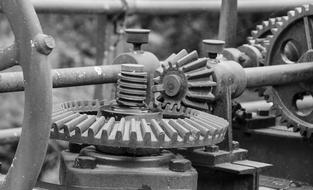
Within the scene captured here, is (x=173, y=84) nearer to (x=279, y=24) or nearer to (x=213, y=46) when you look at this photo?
(x=213, y=46)

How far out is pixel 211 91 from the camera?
7.79 ft

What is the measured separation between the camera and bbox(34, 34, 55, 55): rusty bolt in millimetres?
1597

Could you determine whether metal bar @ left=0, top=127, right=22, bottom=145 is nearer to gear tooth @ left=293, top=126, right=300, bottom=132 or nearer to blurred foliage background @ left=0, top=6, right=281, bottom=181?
gear tooth @ left=293, top=126, right=300, bottom=132

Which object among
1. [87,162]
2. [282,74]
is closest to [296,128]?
[282,74]

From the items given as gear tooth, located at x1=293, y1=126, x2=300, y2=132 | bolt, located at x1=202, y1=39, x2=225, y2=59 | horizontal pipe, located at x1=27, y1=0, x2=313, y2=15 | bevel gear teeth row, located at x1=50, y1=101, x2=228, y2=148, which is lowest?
bevel gear teeth row, located at x1=50, y1=101, x2=228, y2=148

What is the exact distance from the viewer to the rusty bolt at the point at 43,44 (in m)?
1.60

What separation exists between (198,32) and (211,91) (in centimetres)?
449

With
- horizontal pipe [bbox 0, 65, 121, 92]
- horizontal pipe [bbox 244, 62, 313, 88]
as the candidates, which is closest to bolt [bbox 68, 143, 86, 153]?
horizontal pipe [bbox 0, 65, 121, 92]

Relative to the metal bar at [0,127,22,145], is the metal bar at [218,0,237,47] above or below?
above

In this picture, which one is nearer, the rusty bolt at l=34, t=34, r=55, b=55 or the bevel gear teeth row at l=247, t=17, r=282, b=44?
the rusty bolt at l=34, t=34, r=55, b=55

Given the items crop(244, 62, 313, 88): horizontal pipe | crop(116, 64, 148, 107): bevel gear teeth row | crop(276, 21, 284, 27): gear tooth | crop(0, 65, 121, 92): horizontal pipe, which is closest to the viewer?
crop(116, 64, 148, 107): bevel gear teeth row

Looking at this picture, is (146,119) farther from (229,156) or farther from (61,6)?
(61,6)

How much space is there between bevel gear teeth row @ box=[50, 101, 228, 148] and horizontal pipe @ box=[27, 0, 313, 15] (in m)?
1.54

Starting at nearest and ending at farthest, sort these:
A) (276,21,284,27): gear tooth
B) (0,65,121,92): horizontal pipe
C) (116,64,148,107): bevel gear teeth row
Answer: (116,64,148,107): bevel gear teeth row → (0,65,121,92): horizontal pipe → (276,21,284,27): gear tooth
